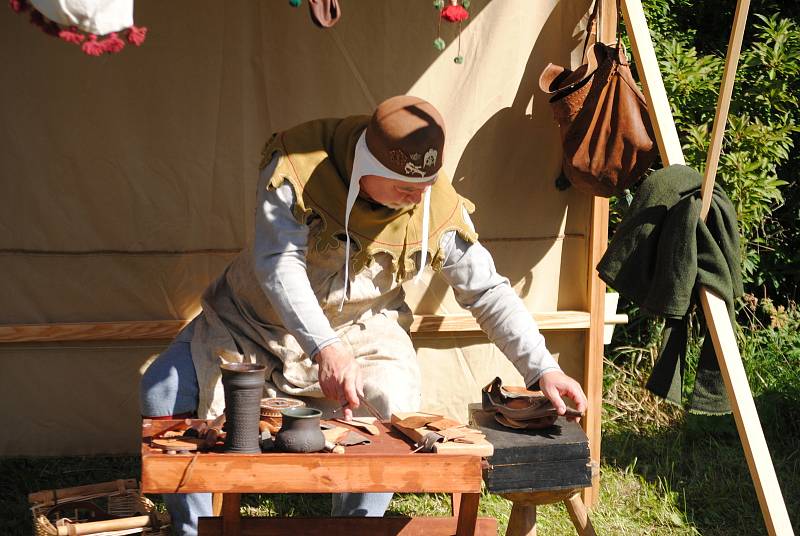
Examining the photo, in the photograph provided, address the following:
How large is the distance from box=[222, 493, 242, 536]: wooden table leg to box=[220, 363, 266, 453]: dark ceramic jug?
15.7 inches

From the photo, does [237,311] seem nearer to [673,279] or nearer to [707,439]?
[673,279]

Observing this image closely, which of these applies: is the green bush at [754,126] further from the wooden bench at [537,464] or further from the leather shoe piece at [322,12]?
the leather shoe piece at [322,12]

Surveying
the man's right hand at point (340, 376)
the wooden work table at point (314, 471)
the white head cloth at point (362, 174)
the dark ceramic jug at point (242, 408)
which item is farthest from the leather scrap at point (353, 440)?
the white head cloth at point (362, 174)

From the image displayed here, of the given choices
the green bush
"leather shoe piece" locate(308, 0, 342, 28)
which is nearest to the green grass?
the green bush

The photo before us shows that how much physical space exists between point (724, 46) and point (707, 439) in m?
2.72

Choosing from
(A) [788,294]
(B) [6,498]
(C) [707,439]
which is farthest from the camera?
(A) [788,294]

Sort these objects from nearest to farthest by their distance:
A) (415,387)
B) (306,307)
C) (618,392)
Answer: (306,307)
(415,387)
(618,392)

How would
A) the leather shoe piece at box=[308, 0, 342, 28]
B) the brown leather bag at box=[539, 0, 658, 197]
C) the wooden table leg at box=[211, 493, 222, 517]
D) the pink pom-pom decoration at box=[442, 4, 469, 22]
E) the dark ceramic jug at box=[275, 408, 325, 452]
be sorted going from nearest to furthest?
1. the leather shoe piece at box=[308, 0, 342, 28]
2. the dark ceramic jug at box=[275, 408, 325, 452]
3. the pink pom-pom decoration at box=[442, 4, 469, 22]
4. the wooden table leg at box=[211, 493, 222, 517]
5. the brown leather bag at box=[539, 0, 658, 197]

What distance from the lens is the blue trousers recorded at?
3219 mm

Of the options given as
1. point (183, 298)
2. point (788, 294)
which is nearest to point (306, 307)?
point (183, 298)

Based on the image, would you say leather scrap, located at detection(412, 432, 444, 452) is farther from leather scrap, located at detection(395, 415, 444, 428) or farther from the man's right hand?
the man's right hand

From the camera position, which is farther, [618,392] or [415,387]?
[618,392]

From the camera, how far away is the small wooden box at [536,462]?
2.86 meters

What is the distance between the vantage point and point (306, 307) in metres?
3.05
